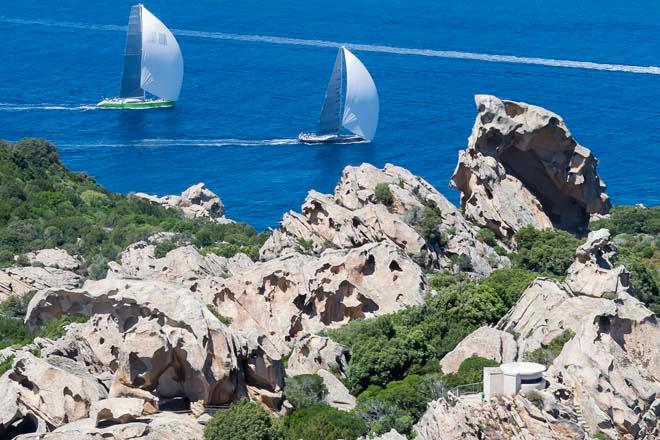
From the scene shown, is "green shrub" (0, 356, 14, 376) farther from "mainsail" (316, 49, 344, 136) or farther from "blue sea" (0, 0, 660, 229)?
"mainsail" (316, 49, 344, 136)

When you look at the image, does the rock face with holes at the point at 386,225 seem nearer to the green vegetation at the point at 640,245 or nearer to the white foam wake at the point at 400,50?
the green vegetation at the point at 640,245

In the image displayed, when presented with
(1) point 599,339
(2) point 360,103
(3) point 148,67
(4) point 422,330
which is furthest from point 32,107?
(1) point 599,339

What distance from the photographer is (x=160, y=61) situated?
155375 millimetres

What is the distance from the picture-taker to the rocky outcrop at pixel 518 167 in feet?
246

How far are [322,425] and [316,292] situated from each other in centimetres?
1604

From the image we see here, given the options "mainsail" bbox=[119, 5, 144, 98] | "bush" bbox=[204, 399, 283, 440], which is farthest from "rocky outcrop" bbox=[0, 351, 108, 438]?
"mainsail" bbox=[119, 5, 144, 98]

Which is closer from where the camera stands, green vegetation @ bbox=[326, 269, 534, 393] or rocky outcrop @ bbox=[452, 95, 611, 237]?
green vegetation @ bbox=[326, 269, 534, 393]

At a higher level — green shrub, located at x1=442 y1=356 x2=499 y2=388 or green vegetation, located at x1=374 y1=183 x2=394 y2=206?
green vegetation, located at x1=374 y1=183 x2=394 y2=206

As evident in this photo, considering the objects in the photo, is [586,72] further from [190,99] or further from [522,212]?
[522,212]

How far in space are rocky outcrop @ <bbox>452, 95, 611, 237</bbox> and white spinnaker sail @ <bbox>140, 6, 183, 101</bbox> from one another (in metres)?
77.3

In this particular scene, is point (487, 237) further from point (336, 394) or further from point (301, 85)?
point (301, 85)

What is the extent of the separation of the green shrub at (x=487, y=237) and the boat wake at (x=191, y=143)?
196 ft

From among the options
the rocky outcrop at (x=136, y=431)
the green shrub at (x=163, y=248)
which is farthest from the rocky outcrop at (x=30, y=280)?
the rocky outcrop at (x=136, y=431)

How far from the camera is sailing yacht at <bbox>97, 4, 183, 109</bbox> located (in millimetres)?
151500
